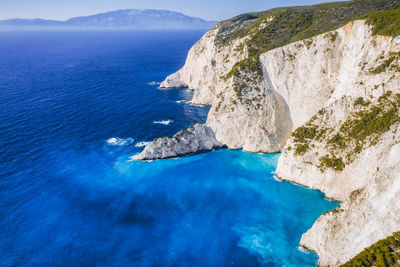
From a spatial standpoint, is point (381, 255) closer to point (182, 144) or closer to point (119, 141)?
point (182, 144)

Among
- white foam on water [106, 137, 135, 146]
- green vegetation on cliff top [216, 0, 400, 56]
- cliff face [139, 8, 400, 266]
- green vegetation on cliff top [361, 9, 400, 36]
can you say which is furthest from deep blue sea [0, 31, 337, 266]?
green vegetation on cliff top [361, 9, 400, 36]

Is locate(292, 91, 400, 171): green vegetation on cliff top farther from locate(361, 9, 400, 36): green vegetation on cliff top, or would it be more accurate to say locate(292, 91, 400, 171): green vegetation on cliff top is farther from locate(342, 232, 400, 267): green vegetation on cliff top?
locate(342, 232, 400, 267): green vegetation on cliff top

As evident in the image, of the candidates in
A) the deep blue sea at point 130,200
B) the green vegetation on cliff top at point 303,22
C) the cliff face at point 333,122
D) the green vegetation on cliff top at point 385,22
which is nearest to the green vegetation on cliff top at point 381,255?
the cliff face at point 333,122

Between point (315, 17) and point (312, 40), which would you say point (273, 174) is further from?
point (315, 17)

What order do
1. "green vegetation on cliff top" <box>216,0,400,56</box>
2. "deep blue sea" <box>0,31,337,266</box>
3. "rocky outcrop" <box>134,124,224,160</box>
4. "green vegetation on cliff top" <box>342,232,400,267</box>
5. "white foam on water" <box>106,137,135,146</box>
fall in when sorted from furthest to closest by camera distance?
"green vegetation on cliff top" <box>216,0,400,56</box>
"white foam on water" <box>106,137,135,146</box>
"rocky outcrop" <box>134,124,224,160</box>
"deep blue sea" <box>0,31,337,266</box>
"green vegetation on cliff top" <box>342,232,400,267</box>

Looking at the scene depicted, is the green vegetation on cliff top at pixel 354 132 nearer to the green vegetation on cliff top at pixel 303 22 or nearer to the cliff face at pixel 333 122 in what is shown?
the cliff face at pixel 333 122

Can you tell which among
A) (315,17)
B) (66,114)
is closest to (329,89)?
(315,17)

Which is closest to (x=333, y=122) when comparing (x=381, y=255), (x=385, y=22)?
(x=385, y=22)
